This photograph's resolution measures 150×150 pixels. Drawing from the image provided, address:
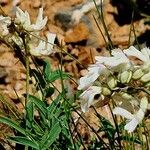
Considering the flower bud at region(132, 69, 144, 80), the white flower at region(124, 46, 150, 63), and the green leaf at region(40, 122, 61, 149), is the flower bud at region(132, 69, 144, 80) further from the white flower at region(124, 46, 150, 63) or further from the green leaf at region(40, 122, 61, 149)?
the green leaf at region(40, 122, 61, 149)

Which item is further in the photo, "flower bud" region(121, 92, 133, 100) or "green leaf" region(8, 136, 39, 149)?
"green leaf" region(8, 136, 39, 149)

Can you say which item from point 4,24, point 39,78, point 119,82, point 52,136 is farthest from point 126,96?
point 39,78

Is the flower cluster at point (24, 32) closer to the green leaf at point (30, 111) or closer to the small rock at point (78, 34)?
the green leaf at point (30, 111)

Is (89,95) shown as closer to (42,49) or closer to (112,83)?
(112,83)

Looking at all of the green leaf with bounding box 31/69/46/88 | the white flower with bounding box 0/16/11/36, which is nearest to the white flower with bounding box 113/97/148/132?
the white flower with bounding box 0/16/11/36

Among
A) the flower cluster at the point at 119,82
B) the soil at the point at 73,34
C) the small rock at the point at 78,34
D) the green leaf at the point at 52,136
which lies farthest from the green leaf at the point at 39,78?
the small rock at the point at 78,34

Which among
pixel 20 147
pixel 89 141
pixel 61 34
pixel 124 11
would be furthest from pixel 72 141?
pixel 124 11
